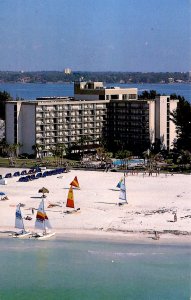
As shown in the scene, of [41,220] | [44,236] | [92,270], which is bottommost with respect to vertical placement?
[92,270]

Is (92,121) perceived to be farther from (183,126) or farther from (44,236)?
(44,236)

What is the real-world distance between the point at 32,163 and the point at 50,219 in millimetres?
28027

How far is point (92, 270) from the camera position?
32.4 m

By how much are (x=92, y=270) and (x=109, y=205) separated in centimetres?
1370

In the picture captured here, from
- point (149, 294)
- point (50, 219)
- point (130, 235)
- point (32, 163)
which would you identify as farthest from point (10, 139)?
point (149, 294)

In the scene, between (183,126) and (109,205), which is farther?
(183,126)

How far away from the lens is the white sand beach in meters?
38.8

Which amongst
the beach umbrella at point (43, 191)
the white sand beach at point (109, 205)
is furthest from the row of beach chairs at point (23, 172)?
the beach umbrella at point (43, 191)

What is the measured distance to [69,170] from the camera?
2554 inches

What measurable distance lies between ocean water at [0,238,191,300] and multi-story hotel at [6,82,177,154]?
37134 millimetres

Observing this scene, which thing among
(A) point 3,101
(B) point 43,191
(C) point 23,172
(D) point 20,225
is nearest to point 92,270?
(D) point 20,225

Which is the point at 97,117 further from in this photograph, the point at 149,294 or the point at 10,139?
the point at 149,294

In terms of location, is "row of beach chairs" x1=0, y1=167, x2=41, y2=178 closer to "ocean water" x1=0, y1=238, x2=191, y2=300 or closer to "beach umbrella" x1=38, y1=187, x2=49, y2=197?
"beach umbrella" x1=38, y1=187, x2=49, y2=197

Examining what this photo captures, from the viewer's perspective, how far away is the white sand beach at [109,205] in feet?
127
